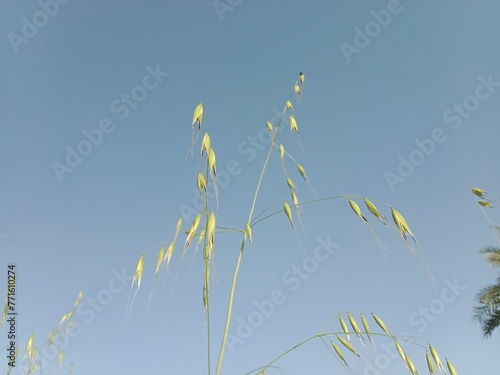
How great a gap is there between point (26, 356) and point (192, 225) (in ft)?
4.17

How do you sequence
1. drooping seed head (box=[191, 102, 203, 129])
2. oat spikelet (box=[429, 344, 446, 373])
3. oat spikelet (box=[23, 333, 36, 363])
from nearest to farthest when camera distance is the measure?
oat spikelet (box=[429, 344, 446, 373]), drooping seed head (box=[191, 102, 203, 129]), oat spikelet (box=[23, 333, 36, 363])

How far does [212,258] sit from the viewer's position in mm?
1067

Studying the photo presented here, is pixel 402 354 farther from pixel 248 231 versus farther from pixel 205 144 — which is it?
pixel 205 144

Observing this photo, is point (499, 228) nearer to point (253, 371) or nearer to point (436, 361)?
point (436, 361)

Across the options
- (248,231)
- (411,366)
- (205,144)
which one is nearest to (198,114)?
(205,144)

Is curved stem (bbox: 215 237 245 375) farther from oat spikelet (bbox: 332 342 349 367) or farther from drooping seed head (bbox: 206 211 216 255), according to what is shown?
oat spikelet (bbox: 332 342 349 367)

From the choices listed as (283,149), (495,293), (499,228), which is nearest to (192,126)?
(283,149)

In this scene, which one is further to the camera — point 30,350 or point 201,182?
point 30,350

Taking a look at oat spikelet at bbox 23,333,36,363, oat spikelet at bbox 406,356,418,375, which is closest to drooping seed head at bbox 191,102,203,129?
oat spikelet at bbox 406,356,418,375

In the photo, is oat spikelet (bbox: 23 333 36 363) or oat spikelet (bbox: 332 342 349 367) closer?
oat spikelet (bbox: 332 342 349 367)

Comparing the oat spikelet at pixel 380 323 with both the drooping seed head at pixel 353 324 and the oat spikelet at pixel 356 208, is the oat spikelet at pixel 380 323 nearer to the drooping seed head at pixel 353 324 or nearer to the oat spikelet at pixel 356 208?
the drooping seed head at pixel 353 324

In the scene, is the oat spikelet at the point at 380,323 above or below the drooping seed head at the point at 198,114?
below

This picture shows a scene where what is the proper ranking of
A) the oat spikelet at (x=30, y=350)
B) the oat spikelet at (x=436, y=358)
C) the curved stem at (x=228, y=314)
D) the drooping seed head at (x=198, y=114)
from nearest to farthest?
1. the curved stem at (x=228, y=314)
2. the oat spikelet at (x=436, y=358)
3. the drooping seed head at (x=198, y=114)
4. the oat spikelet at (x=30, y=350)

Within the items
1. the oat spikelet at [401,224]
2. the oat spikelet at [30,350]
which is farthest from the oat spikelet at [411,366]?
the oat spikelet at [30,350]
